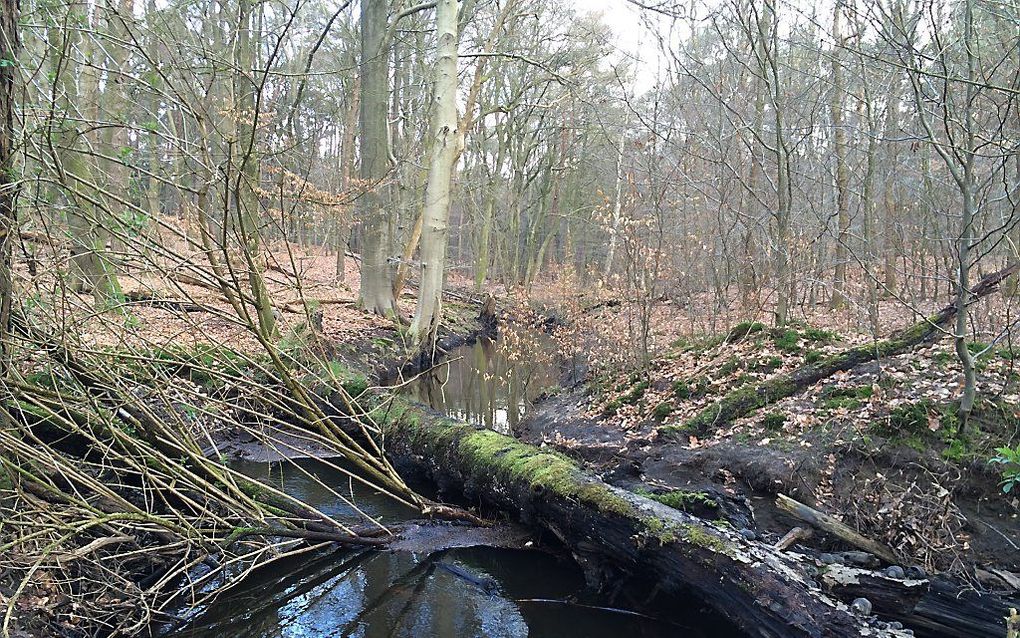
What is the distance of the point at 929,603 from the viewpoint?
374 centimetres

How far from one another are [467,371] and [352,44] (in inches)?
373

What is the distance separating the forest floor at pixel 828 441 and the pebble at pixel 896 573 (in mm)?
348

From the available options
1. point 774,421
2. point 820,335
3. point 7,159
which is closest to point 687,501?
point 774,421

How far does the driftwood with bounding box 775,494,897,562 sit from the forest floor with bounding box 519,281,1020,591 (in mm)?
122

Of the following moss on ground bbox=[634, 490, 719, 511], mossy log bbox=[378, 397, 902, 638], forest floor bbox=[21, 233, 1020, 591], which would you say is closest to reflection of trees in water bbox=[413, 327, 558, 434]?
forest floor bbox=[21, 233, 1020, 591]

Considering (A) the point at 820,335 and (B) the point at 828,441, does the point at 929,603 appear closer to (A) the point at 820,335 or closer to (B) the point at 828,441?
(B) the point at 828,441

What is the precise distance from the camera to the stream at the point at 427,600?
167 inches

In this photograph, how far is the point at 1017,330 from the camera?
19.8ft

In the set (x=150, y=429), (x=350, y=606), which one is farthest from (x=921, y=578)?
(x=150, y=429)

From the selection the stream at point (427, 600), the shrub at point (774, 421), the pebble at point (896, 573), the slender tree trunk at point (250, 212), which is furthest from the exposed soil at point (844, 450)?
the slender tree trunk at point (250, 212)

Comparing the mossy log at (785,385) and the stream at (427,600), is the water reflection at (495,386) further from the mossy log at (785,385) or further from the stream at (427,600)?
the stream at (427,600)

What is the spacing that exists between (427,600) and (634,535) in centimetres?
158

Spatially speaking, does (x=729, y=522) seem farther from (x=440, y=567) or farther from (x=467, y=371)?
(x=467, y=371)

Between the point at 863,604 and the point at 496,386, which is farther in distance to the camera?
the point at 496,386
